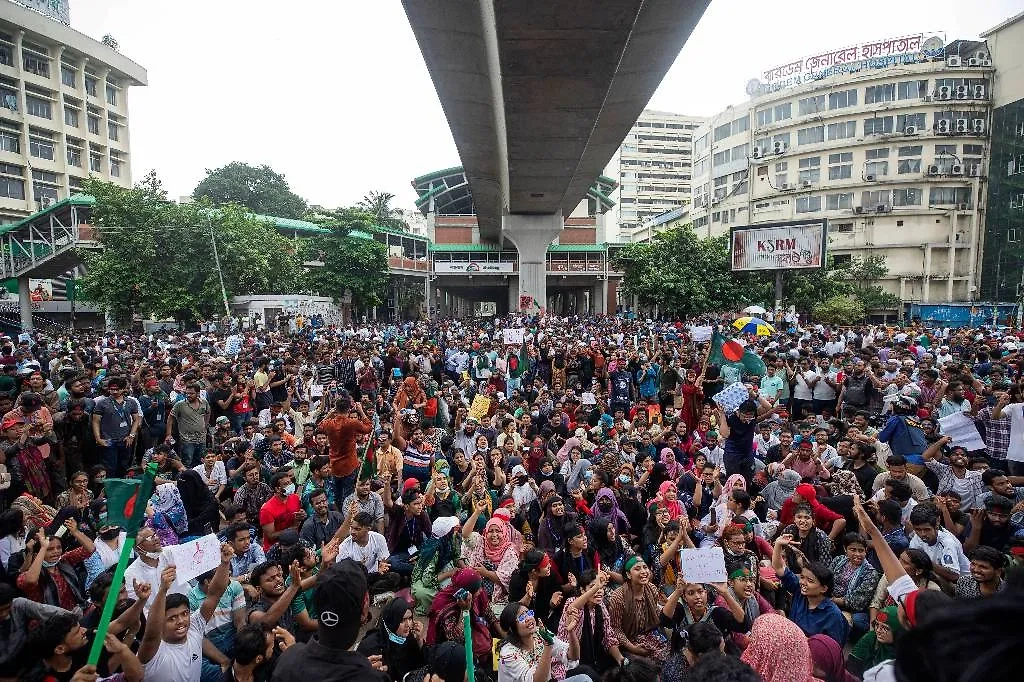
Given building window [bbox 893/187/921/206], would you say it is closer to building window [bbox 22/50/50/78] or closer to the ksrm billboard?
the ksrm billboard

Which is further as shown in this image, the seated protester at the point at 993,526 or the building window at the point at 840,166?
the building window at the point at 840,166

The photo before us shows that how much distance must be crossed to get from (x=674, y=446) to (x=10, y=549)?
6.67 m

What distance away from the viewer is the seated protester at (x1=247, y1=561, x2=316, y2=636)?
373cm

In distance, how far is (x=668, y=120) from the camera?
94.3 m

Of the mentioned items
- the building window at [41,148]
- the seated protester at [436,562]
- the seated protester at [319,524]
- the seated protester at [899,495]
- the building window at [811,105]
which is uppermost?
the building window at [811,105]

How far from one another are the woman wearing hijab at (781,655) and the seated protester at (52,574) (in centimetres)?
417

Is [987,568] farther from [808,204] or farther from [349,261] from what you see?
Result: [808,204]

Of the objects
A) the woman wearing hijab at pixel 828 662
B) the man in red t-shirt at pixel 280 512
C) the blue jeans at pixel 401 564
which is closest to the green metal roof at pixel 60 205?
the man in red t-shirt at pixel 280 512

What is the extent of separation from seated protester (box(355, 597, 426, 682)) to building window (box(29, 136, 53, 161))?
50.9m

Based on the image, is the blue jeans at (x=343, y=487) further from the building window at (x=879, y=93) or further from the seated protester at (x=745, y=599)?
the building window at (x=879, y=93)

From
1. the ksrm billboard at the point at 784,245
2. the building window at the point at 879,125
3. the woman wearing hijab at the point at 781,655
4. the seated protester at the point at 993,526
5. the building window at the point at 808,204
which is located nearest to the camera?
the woman wearing hijab at the point at 781,655

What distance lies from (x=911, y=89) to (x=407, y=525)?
50.6 metres

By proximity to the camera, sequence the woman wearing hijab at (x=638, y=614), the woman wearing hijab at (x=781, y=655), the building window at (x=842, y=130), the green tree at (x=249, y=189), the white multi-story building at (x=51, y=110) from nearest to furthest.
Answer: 1. the woman wearing hijab at (x=781, y=655)
2. the woman wearing hijab at (x=638, y=614)
3. the white multi-story building at (x=51, y=110)
4. the building window at (x=842, y=130)
5. the green tree at (x=249, y=189)

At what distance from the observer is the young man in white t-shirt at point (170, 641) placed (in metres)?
3.29
